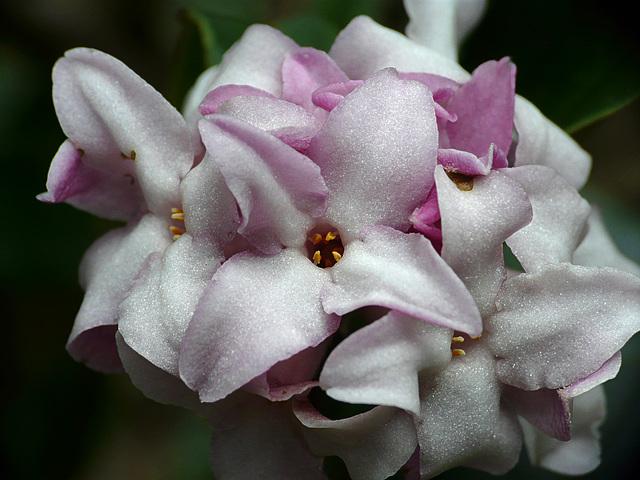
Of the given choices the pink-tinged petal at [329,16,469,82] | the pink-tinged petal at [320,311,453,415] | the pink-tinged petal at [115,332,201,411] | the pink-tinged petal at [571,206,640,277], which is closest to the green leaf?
the pink-tinged petal at [571,206,640,277]

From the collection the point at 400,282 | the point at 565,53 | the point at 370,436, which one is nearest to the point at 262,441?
the point at 370,436

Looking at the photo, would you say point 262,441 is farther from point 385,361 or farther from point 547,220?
point 547,220

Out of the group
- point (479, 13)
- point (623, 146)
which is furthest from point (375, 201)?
point (623, 146)

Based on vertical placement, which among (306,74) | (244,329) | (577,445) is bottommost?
(577,445)

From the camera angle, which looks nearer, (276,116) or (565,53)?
(276,116)

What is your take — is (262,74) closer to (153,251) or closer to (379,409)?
(153,251)

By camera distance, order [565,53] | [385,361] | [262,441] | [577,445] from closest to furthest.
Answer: [385,361]
[262,441]
[577,445]
[565,53]

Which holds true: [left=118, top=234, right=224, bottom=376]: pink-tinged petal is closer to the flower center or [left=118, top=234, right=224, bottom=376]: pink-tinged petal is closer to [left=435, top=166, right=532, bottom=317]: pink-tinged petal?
the flower center
